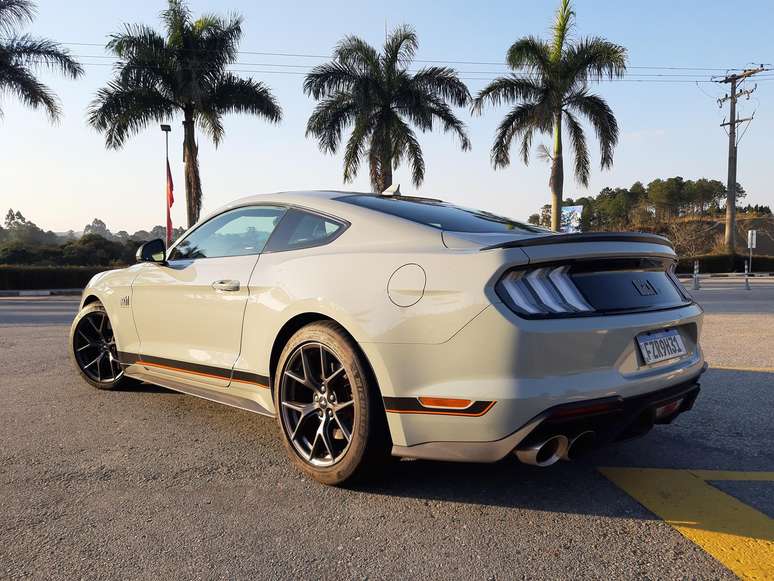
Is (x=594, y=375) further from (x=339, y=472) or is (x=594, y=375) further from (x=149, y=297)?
(x=149, y=297)

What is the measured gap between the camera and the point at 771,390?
4910mm

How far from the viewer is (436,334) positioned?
262 centimetres

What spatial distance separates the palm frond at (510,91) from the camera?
2547cm

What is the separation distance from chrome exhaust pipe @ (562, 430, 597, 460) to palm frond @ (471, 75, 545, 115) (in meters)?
24.7

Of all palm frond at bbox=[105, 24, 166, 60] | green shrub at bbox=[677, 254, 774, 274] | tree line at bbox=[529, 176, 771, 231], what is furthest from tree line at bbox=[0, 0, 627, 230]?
tree line at bbox=[529, 176, 771, 231]

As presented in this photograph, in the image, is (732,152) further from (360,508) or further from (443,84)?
(360,508)

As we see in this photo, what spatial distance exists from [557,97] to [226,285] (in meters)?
24.0

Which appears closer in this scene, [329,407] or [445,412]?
[445,412]

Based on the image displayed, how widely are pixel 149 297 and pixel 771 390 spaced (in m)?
4.58

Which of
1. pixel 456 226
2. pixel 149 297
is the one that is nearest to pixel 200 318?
pixel 149 297

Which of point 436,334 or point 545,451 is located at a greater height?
point 436,334

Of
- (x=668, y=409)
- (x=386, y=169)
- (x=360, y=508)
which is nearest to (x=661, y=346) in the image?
(x=668, y=409)

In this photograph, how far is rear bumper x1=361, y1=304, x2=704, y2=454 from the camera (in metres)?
2.50

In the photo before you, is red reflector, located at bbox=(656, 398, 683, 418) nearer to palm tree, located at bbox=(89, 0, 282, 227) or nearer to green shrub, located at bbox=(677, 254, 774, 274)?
palm tree, located at bbox=(89, 0, 282, 227)
